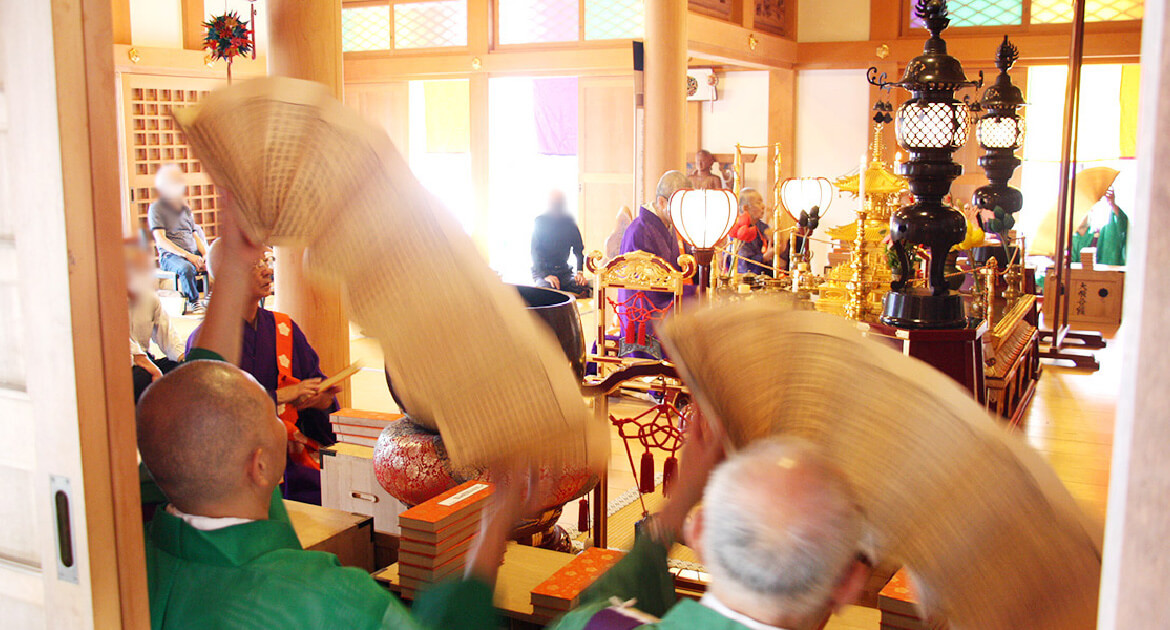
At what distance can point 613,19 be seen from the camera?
878 cm

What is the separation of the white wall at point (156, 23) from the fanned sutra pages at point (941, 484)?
918 centimetres

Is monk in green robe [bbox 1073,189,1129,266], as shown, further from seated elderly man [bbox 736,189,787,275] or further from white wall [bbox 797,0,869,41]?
seated elderly man [bbox 736,189,787,275]

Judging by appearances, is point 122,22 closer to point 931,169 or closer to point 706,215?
point 706,215

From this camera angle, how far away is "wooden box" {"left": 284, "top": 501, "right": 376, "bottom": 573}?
2.00 m

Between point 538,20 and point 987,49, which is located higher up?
point 538,20

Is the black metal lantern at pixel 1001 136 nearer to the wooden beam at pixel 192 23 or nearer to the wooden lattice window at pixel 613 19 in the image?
the wooden lattice window at pixel 613 19

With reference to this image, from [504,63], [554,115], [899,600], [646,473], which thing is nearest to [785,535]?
[899,600]

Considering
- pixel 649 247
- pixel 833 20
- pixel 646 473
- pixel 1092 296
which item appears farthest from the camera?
pixel 833 20

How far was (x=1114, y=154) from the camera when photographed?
10.4m

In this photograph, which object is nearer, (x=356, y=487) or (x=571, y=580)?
(x=571, y=580)

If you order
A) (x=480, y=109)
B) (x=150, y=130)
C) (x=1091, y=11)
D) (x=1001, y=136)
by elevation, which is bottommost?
(x=1001, y=136)

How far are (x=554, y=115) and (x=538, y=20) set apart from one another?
284 centimetres

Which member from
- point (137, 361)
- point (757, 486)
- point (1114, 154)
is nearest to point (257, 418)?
point (757, 486)

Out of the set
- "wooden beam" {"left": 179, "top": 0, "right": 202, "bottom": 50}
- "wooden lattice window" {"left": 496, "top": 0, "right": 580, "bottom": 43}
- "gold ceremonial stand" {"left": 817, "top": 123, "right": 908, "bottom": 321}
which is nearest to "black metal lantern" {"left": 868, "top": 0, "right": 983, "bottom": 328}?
"gold ceremonial stand" {"left": 817, "top": 123, "right": 908, "bottom": 321}
